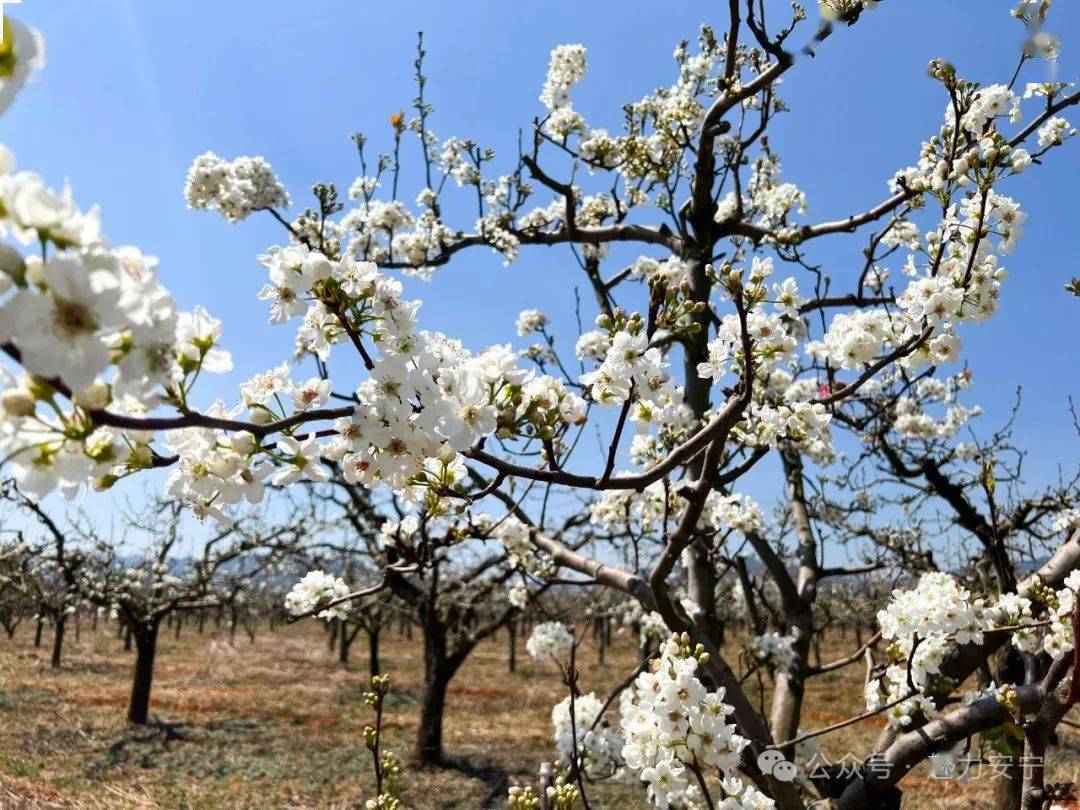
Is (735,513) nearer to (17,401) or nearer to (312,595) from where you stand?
(312,595)

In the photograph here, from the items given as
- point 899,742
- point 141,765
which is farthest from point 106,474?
point 141,765

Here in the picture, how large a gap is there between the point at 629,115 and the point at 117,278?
5.18m

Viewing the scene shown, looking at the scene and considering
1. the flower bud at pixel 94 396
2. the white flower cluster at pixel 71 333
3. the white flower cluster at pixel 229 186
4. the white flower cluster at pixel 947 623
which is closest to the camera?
the white flower cluster at pixel 71 333

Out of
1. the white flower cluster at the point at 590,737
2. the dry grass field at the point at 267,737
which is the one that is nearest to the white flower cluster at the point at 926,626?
the white flower cluster at the point at 590,737

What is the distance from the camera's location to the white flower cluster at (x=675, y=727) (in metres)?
1.99

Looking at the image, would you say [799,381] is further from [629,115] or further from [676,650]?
[676,650]

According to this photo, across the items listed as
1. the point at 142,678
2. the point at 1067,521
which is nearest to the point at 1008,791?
the point at 1067,521

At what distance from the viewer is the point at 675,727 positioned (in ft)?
6.52

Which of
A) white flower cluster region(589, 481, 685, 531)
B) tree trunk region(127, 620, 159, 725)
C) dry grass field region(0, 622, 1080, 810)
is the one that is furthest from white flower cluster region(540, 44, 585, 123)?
tree trunk region(127, 620, 159, 725)

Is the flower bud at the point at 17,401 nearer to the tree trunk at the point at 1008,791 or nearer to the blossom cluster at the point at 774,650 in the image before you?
the blossom cluster at the point at 774,650

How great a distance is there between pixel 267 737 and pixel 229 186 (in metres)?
11.2

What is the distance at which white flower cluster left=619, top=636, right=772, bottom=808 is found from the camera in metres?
1.99

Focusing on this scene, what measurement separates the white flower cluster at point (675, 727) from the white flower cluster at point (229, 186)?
12.6 feet

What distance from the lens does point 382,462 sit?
1.29 meters
